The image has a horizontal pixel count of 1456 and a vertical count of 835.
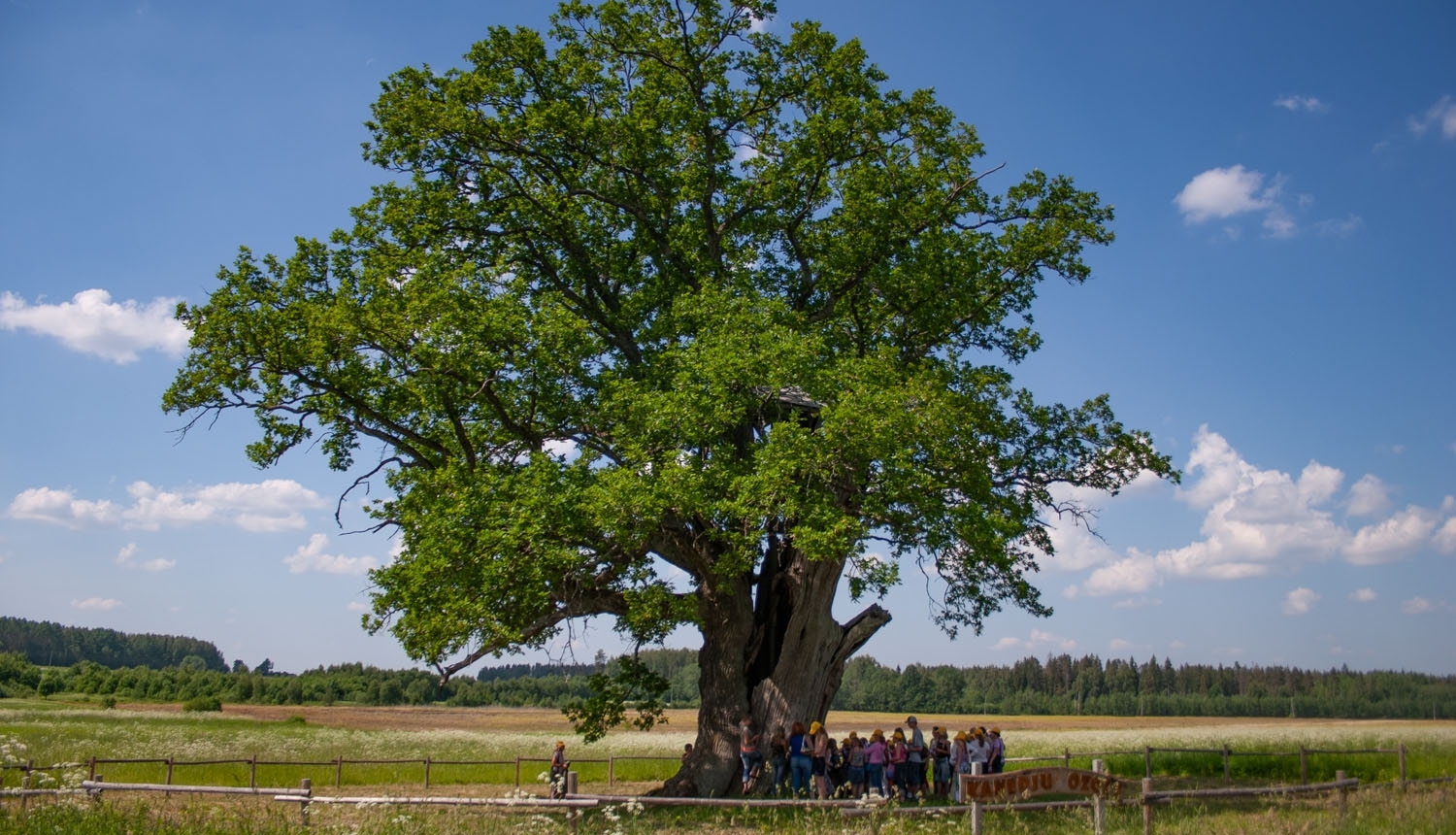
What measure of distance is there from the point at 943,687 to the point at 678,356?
409 feet

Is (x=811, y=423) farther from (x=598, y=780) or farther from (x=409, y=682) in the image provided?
(x=409, y=682)

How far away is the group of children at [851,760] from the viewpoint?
58.1ft

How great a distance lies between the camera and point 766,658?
20.5 meters

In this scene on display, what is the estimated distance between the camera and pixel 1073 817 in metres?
13.9

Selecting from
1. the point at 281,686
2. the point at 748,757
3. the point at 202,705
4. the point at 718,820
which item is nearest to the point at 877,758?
the point at 748,757

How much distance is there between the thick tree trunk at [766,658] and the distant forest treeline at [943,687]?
52.7 m

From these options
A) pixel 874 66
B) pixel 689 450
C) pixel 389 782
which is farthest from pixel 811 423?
pixel 389 782

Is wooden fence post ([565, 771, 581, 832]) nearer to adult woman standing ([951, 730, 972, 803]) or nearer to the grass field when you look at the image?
the grass field

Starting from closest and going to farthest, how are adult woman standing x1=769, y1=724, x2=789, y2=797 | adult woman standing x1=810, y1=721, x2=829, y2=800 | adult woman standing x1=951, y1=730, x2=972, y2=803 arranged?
adult woman standing x1=810, y1=721, x2=829, y2=800 < adult woman standing x1=769, y1=724, x2=789, y2=797 < adult woman standing x1=951, y1=730, x2=972, y2=803

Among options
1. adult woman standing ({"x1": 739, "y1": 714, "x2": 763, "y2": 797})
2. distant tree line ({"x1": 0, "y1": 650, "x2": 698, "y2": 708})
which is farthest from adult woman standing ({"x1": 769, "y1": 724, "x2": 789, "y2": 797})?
distant tree line ({"x1": 0, "y1": 650, "x2": 698, "y2": 708})

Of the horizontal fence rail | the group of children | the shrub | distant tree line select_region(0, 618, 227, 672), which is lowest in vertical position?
distant tree line select_region(0, 618, 227, 672)

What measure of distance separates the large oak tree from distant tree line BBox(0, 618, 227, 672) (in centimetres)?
16062

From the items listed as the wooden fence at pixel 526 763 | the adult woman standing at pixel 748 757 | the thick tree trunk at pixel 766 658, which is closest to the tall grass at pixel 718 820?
the adult woman standing at pixel 748 757

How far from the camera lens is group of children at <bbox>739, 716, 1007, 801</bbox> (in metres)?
17.7
